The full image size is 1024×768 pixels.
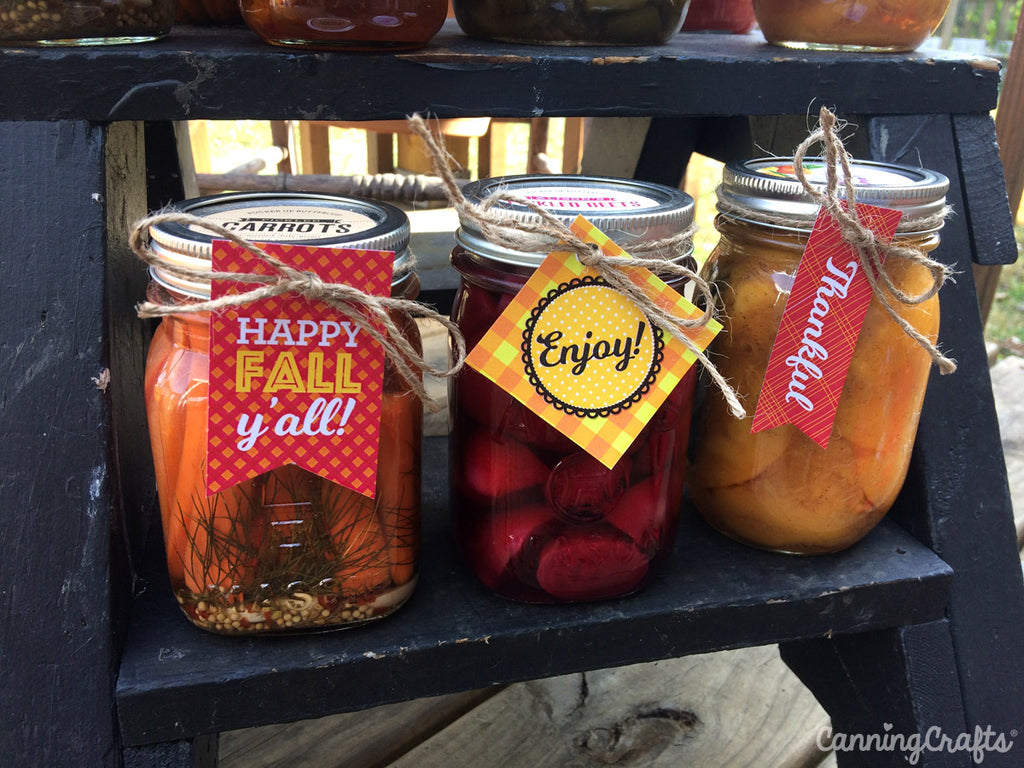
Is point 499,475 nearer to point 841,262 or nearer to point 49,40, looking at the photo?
point 841,262

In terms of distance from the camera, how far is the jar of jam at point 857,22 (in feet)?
2.04

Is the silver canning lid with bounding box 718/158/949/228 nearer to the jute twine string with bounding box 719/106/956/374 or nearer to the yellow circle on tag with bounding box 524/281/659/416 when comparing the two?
the jute twine string with bounding box 719/106/956/374

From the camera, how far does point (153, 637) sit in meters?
0.57

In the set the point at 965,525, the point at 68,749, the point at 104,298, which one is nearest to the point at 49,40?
the point at 104,298

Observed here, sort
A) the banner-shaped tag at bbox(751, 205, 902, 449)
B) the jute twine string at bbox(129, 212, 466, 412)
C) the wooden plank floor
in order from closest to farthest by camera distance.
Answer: the jute twine string at bbox(129, 212, 466, 412) → the banner-shaped tag at bbox(751, 205, 902, 449) → the wooden plank floor

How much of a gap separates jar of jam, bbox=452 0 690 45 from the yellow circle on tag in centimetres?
19

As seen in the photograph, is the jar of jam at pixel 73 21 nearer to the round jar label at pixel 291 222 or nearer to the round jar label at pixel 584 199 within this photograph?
the round jar label at pixel 291 222

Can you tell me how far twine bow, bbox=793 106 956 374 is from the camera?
21.3 inches

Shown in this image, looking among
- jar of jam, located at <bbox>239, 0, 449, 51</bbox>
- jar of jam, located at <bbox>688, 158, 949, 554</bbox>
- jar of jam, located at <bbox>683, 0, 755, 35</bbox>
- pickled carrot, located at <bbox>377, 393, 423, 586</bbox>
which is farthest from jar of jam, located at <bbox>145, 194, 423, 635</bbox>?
jar of jam, located at <bbox>683, 0, 755, 35</bbox>

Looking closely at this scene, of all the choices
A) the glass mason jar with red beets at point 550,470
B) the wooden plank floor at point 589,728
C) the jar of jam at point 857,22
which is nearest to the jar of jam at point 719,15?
the jar of jam at point 857,22

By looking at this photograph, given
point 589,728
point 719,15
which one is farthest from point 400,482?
point 719,15

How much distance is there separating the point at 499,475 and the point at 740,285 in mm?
216

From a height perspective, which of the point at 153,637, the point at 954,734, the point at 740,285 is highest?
the point at 740,285

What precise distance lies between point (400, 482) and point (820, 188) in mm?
322
